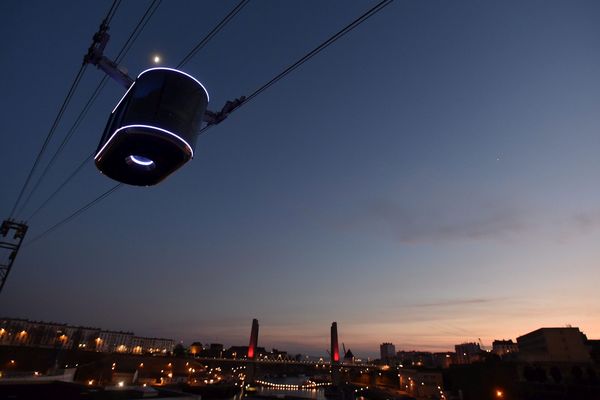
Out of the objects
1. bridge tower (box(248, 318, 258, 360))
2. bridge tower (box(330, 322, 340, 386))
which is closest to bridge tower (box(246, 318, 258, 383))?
bridge tower (box(248, 318, 258, 360))

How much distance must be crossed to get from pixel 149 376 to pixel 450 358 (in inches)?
4517

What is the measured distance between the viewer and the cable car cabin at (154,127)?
6.59 m

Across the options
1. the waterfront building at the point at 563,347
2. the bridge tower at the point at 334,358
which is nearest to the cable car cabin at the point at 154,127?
the waterfront building at the point at 563,347

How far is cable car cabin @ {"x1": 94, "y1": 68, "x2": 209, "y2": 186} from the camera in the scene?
6590 mm

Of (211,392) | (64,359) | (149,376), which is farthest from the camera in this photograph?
(149,376)

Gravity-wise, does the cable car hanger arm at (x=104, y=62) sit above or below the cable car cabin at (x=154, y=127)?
above

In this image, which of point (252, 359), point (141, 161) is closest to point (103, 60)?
point (141, 161)

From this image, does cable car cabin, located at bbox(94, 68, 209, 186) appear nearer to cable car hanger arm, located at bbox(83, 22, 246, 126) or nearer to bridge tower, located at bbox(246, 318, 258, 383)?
cable car hanger arm, located at bbox(83, 22, 246, 126)

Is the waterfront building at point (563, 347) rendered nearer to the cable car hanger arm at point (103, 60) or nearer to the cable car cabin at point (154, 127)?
→ the cable car cabin at point (154, 127)

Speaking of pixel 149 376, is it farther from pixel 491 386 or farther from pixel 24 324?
pixel 24 324

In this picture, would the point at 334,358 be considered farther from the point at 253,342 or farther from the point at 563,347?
the point at 563,347

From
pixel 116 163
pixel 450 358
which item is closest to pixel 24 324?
pixel 450 358

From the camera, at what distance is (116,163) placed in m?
7.25

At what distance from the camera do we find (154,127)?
6523 mm
